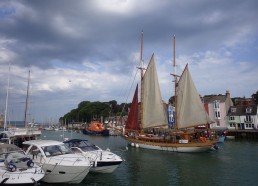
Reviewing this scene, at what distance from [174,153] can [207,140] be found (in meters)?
6.42

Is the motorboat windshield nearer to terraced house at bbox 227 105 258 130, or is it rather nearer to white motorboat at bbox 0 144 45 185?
white motorboat at bbox 0 144 45 185

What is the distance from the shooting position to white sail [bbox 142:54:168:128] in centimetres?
5184

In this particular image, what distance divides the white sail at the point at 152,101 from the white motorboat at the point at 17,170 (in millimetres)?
34013

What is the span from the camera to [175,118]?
51719 mm

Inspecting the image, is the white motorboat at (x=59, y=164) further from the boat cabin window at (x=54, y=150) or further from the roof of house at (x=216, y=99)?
the roof of house at (x=216, y=99)

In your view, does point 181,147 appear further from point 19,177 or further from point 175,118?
point 19,177

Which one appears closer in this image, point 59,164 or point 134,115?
point 59,164

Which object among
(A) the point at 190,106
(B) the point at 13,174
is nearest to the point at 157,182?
(B) the point at 13,174

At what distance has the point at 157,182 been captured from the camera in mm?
24078

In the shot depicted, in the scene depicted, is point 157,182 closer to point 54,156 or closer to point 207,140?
point 54,156

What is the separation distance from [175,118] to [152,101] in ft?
18.5

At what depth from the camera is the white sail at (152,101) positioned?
2041 inches

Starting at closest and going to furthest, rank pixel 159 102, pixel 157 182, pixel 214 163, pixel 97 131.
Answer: pixel 157 182, pixel 214 163, pixel 159 102, pixel 97 131

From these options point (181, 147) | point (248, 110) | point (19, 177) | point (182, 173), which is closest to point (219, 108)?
point (248, 110)
